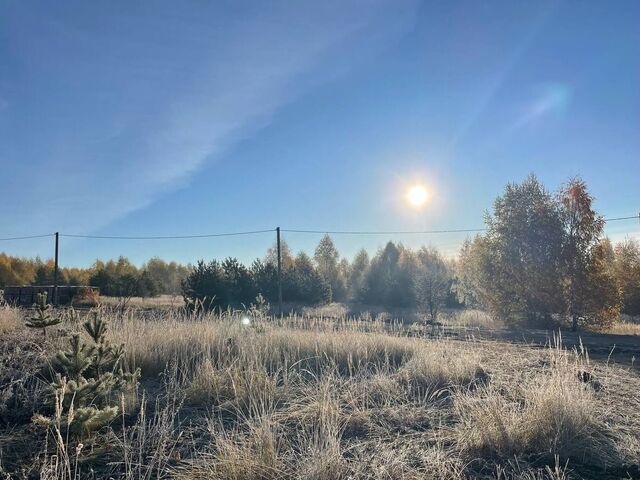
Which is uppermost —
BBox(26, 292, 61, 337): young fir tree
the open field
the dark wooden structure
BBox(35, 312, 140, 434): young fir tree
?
the dark wooden structure

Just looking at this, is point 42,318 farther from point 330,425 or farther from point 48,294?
point 48,294

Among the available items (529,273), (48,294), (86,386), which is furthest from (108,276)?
(86,386)

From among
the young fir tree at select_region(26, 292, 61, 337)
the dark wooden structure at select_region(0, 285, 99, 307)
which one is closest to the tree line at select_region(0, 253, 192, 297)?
the dark wooden structure at select_region(0, 285, 99, 307)

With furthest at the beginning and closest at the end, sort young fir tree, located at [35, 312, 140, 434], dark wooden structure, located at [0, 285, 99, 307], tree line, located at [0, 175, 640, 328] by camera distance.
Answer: dark wooden structure, located at [0, 285, 99, 307], tree line, located at [0, 175, 640, 328], young fir tree, located at [35, 312, 140, 434]

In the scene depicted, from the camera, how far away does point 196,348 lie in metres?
6.53

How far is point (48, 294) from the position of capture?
2422 centimetres

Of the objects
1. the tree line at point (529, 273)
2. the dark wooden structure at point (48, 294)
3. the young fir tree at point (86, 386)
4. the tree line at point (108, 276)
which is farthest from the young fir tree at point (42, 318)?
the dark wooden structure at point (48, 294)

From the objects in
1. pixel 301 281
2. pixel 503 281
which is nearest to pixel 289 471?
pixel 503 281

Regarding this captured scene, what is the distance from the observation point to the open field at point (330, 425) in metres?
2.88

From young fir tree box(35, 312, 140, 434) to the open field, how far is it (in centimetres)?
17

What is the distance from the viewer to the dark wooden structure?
80.7 ft

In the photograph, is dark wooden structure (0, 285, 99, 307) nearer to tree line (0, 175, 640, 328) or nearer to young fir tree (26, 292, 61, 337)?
tree line (0, 175, 640, 328)

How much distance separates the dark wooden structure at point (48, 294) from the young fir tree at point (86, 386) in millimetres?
21065

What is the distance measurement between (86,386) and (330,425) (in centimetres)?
193
